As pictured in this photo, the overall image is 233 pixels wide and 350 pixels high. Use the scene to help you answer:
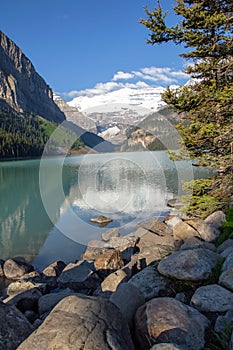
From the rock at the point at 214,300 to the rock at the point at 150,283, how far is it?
0.91 m

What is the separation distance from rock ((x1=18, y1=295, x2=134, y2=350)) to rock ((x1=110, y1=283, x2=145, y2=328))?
74 centimetres

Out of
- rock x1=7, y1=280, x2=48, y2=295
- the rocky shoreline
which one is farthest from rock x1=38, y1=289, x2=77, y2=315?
rock x1=7, y1=280, x2=48, y2=295

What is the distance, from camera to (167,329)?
3.52 m

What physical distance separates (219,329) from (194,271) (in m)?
1.36

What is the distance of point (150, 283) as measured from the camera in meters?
5.21

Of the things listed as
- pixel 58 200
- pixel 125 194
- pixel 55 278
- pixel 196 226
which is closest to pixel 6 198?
pixel 58 200

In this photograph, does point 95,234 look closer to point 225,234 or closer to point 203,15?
point 225,234

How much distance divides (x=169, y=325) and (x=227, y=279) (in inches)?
52.6

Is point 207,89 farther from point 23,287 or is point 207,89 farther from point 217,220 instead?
point 23,287

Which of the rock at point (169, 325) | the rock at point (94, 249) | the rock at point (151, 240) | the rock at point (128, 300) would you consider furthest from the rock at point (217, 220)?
the rock at point (94, 249)

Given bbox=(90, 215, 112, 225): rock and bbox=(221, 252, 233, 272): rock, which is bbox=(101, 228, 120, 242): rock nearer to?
bbox=(90, 215, 112, 225): rock

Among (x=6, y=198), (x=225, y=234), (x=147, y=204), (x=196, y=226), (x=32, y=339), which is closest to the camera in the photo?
(x=32, y=339)

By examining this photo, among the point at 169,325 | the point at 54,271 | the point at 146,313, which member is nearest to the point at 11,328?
the point at 146,313

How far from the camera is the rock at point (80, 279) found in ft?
29.3
